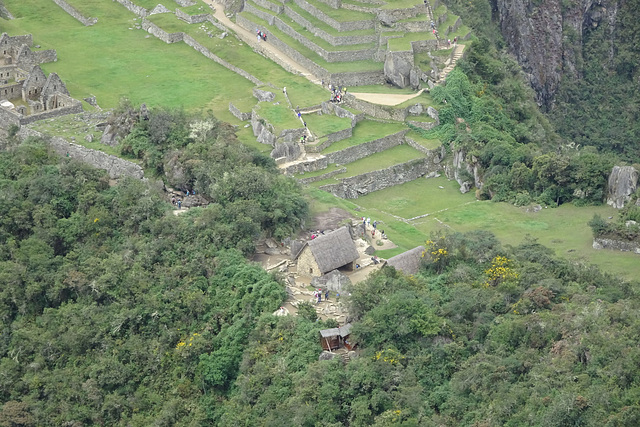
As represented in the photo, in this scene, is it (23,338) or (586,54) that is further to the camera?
(586,54)

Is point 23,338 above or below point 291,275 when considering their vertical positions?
below

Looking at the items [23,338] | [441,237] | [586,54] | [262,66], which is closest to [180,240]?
[23,338]

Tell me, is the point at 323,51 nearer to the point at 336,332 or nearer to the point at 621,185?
the point at 621,185

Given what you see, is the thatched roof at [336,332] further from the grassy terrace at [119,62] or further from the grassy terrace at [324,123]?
the grassy terrace at [119,62]

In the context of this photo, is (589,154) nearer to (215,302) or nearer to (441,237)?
(441,237)

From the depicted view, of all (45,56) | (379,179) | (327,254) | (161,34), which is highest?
(327,254)

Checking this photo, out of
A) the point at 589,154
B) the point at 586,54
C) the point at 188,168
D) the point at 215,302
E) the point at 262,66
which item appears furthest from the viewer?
the point at 586,54

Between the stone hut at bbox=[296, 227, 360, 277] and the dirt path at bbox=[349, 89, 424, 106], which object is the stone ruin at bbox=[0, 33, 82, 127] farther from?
the stone hut at bbox=[296, 227, 360, 277]

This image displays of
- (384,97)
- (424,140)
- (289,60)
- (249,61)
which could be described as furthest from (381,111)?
(249,61)

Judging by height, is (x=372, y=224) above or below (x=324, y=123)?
above
